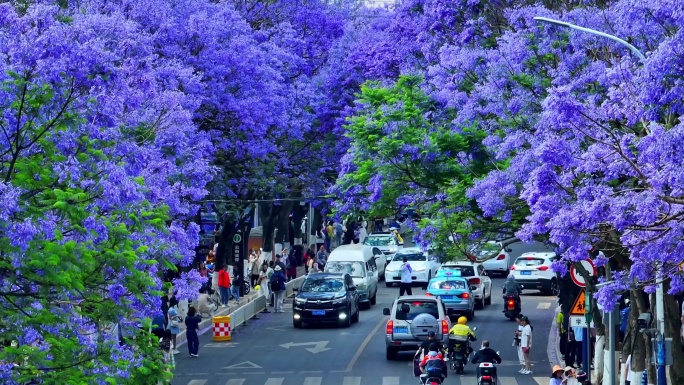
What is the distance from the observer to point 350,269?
4741 cm

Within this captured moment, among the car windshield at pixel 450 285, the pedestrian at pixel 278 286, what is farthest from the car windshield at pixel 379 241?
the car windshield at pixel 450 285

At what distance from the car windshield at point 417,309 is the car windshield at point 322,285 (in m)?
6.67

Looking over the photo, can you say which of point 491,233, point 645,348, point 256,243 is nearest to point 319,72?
point 256,243

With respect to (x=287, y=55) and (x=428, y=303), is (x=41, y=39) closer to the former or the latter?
(x=428, y=303)

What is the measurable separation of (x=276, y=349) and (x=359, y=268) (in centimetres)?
1096

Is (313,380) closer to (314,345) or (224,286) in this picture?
(314,345)

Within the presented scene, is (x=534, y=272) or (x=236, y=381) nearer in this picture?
(x=236, y=381)

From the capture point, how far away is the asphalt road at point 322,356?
1246 inches

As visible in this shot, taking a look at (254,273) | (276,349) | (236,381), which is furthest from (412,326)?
(254,273)

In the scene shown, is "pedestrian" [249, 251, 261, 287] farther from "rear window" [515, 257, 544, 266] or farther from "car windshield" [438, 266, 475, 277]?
"rear window" [515, 257, 544, 266]

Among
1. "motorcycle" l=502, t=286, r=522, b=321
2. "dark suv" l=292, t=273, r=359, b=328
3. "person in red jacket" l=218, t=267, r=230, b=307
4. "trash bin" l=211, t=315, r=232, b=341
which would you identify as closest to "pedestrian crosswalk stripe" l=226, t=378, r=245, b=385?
"trash bin" l=211, t=315, r=232, b=341

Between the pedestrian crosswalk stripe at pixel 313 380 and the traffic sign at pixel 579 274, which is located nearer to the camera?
the traffic sign at pixel 579 274

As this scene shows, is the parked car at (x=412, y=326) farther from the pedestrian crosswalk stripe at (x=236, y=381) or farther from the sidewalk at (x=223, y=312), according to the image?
the sidewalk at (x=223, y=312)

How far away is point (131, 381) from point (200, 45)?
20.4 m
